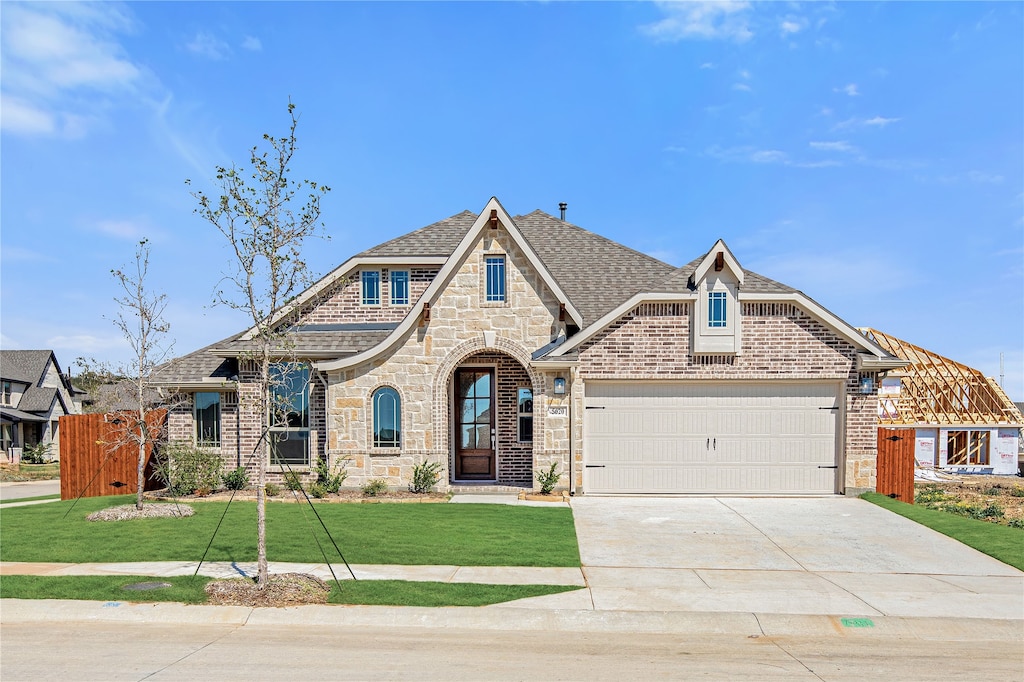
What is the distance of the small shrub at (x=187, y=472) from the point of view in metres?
16.3

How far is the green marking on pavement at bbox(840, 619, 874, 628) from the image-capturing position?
7.61 m

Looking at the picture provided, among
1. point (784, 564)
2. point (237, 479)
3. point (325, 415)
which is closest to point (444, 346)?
point (325, 415)

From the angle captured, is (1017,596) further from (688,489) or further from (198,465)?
(198,465)

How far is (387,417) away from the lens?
16344mm

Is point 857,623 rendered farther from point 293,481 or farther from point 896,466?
point 293,481

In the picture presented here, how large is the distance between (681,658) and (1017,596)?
5.58 meters

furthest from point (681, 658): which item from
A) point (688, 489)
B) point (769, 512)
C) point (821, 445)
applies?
point (821, 445)

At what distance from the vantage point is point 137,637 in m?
7.17

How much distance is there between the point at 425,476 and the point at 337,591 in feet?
24.5

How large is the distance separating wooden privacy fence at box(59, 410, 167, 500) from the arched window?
19.1 feet

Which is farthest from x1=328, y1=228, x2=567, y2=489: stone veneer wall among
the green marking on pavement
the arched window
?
the green marking on pavement

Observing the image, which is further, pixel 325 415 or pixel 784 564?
pixel 325 415

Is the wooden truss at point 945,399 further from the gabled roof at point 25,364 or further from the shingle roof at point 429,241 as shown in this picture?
the gabled roof at point 25,364

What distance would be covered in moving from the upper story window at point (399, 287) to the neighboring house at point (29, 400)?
36.2 m
